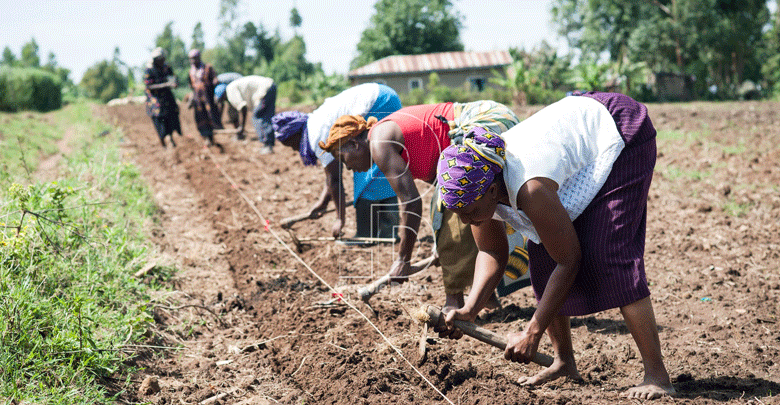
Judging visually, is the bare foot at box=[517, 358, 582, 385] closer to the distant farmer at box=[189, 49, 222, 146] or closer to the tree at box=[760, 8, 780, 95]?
the distant farmer at box=[189, 49, 222, 146]

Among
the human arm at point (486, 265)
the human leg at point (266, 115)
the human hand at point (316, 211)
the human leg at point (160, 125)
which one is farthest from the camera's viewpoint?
the human leg at point (160, 125)

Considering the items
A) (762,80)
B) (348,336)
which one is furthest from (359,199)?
(762,80)

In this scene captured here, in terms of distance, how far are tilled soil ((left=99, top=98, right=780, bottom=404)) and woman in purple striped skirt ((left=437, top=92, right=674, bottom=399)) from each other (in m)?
0.50

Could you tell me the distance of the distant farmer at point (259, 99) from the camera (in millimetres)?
9219

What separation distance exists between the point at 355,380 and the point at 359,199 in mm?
1954

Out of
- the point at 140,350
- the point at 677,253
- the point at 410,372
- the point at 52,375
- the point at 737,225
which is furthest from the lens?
the point at 737,225

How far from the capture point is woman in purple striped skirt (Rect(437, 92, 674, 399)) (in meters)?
2.00

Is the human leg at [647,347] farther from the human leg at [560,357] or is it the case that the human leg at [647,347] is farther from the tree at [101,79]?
the tree at [101,79]

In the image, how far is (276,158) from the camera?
9.26m

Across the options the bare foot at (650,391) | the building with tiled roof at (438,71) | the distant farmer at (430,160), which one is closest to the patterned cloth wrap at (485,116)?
the distant farmer at (430,160)

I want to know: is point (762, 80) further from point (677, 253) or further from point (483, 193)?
point (483, 193)

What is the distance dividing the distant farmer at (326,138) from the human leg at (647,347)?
201 centimetres

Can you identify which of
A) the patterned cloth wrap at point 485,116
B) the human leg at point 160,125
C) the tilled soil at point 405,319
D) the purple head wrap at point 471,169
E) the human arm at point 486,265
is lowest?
the tilled soil at point 405,319

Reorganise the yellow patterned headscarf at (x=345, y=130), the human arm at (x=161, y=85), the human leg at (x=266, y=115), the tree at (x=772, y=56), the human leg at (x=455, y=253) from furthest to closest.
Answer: the tree at (x=772, y=56), the human arm at (x=161, y=85), the human leg at (x=266, y=115), the yellow patterned headscarf at (x=345, y=130), the human leg at (x=455, y=253)
